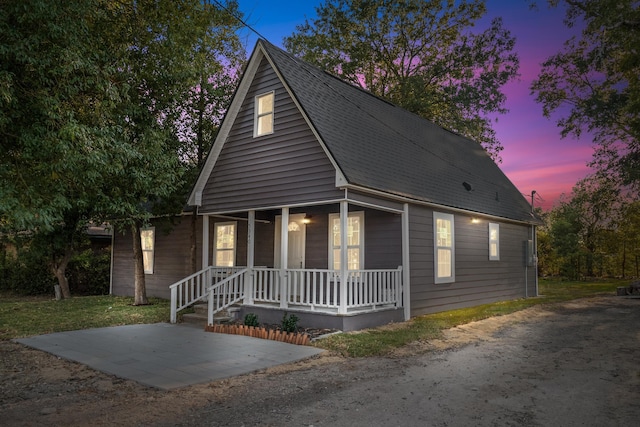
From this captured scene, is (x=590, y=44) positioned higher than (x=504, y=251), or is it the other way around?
(x=590, y=44)

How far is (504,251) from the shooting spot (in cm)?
1659

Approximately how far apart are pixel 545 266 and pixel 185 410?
32.7 metres

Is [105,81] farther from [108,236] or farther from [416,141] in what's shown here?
[108,236]

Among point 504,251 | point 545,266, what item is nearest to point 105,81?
point 504,251

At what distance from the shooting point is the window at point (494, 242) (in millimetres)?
15664

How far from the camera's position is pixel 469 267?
563 inches

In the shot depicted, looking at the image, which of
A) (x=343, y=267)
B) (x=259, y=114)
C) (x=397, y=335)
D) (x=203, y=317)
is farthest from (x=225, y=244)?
(x=397, y=335)

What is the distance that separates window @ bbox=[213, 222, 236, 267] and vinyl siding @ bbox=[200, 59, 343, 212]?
220 centimetres

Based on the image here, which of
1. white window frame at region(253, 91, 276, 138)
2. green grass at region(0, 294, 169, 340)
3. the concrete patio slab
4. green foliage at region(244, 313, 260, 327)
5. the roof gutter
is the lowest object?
green grass at region(0, 294, 169, 340)

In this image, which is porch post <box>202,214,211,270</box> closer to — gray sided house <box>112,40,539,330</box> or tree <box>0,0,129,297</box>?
gray sided house <box>112,40,539,330</box>

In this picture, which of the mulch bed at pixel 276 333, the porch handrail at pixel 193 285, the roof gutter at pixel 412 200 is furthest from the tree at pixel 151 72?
the roof gutter at pixel 412 200

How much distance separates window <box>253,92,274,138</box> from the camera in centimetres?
1185

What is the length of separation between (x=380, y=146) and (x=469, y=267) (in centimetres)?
504

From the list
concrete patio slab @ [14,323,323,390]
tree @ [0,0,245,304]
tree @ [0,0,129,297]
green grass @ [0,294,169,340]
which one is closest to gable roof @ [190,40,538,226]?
tree @ [0,0,245,304]
